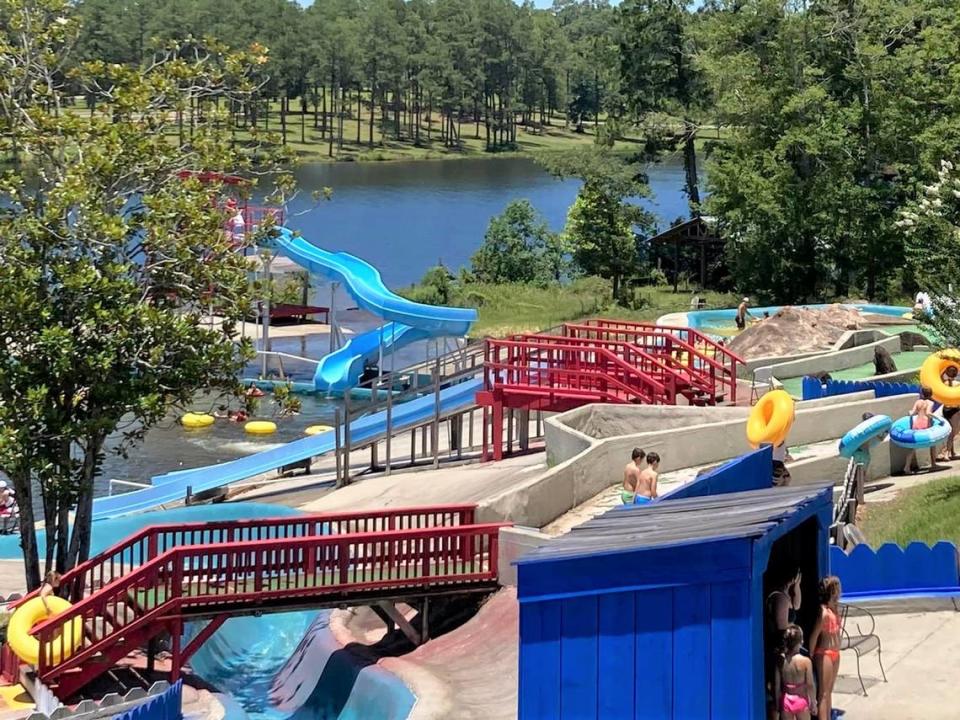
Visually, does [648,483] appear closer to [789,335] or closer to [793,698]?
[793,698]

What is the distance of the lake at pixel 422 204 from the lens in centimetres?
8806

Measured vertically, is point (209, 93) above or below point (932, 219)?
above

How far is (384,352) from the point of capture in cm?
4475

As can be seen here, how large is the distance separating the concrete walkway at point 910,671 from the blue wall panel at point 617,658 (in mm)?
2719

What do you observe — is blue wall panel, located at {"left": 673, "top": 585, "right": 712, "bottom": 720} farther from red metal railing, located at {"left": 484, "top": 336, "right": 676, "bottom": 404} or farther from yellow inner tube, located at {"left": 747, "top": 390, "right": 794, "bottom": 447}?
red metal railing, located at {"left": 484, "top": 336, "right": 676, "bottom": 404}

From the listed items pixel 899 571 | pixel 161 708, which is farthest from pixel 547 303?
pixel 161 708

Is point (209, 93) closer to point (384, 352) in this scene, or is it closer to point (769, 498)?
point (769, 498)

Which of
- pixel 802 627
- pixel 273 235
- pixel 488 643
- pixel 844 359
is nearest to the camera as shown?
pixel 802 627

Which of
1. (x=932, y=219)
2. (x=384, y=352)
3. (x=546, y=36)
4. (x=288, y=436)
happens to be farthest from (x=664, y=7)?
(x=546, y=36)

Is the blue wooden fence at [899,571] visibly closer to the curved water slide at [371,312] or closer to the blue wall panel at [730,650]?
the blue wall panel at [730,650]

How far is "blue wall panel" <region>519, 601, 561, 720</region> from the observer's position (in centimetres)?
1241

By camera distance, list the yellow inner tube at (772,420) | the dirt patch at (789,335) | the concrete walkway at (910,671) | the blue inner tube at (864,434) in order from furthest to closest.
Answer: the dirt patch at (789,335) → the blue inner tube at (864,434) → the yellow inner tube at (772,420) → the concrete walkway at (910,671)

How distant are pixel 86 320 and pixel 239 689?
5.02 meters

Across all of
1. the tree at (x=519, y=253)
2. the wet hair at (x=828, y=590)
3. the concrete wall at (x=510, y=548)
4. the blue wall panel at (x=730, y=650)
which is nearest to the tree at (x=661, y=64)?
the tree at (x=519, y=253)
